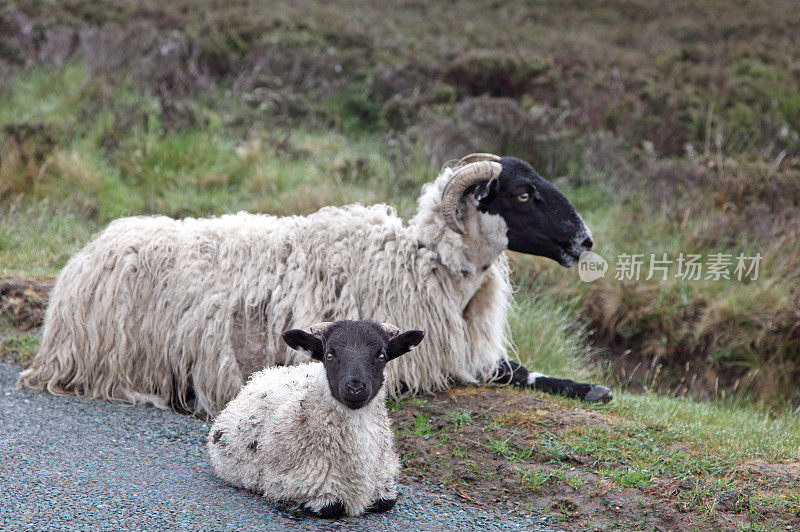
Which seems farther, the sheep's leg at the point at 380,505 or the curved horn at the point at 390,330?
the curved horn at the point at 390,330

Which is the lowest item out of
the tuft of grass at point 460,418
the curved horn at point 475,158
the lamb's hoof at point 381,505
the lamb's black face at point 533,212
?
the lamb's hoof at point 381,505

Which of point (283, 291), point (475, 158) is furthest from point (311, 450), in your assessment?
point (475, 158)

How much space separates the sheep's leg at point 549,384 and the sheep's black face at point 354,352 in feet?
7.54

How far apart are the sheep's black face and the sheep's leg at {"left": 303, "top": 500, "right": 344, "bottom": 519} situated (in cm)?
54

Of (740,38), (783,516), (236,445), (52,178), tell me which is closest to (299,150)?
(52,178)

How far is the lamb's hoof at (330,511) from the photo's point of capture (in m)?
4.44

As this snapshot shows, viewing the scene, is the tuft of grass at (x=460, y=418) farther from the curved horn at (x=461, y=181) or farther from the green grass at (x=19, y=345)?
the green grass at (x=19, y=345)

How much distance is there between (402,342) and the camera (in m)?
4.71

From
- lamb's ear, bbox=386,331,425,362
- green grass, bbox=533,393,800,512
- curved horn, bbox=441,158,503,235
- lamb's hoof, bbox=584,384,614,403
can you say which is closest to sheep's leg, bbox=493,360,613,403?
lamb's hoof, bbox=584,384,614,403

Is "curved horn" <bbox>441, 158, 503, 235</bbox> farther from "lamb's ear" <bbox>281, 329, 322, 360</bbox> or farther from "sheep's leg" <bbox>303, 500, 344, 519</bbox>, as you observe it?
"sheep's leg" <bbox>303, 500, 344, 519</bbox>

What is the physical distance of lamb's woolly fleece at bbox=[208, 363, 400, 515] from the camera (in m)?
4.49

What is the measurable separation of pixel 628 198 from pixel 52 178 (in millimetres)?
7839

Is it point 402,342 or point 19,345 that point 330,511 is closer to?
point 402,342

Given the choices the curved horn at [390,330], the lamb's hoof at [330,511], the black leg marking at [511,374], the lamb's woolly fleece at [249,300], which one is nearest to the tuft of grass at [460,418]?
the lamb's woolly fleece at [249,300]
